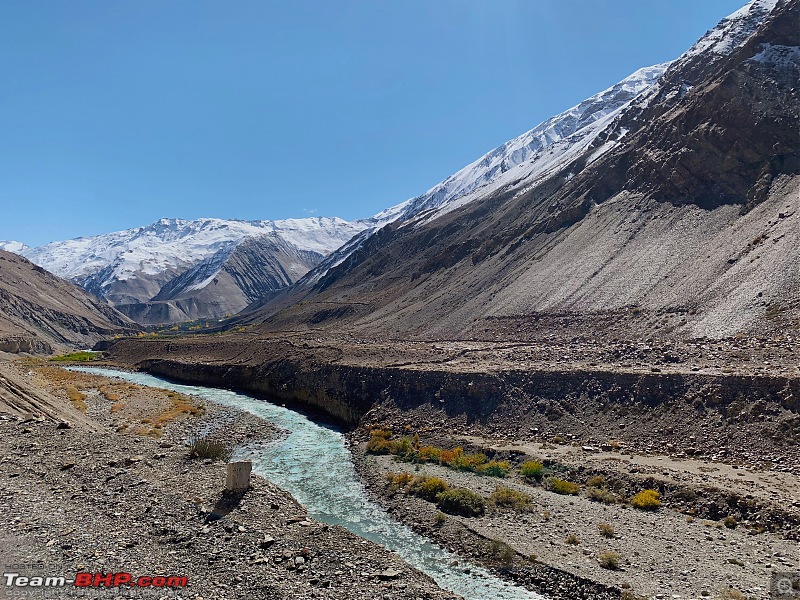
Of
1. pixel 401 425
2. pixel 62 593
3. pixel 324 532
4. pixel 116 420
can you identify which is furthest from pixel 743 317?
pixel 116 420

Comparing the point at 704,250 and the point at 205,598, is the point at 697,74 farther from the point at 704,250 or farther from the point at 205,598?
the point at 205,598

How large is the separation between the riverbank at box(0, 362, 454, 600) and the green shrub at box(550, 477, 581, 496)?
9421 mm

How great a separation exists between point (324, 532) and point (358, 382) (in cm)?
2631

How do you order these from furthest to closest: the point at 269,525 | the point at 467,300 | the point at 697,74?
the point at 697,74, the point at 467,300, the point at 269,525

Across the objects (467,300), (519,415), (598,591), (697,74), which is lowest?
(598,591)

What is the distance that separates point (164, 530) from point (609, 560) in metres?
12.4

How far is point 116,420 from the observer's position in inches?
1347

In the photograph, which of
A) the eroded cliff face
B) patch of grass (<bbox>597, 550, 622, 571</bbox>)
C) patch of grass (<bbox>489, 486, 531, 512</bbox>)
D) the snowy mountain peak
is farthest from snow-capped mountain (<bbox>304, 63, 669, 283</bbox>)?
patch of grass (<bbox>597, 550, 622, 571</bbox>)

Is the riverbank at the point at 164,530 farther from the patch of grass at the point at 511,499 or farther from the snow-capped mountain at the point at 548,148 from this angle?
the snow-capped mountain at the point at 548,148

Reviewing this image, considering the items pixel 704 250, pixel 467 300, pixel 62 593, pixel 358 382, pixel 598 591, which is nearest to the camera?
pixel 62 593

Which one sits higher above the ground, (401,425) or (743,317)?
(743,317)

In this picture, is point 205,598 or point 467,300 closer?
point 205,598

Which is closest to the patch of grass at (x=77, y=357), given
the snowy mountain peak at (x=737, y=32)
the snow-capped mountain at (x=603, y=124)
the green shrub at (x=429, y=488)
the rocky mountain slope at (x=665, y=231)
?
the rocky mountain slope at (x=665, y=231)

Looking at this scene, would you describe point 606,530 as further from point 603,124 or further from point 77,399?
point 603,124
